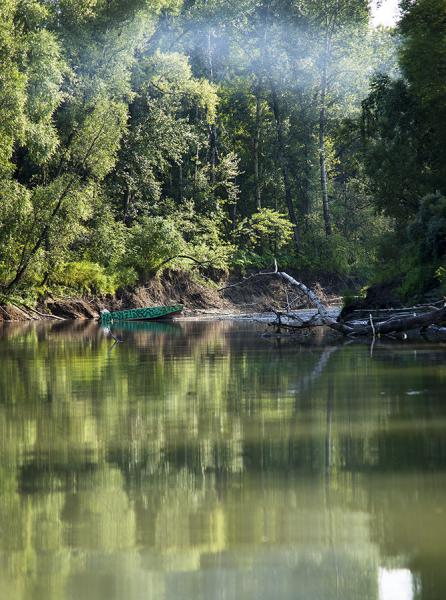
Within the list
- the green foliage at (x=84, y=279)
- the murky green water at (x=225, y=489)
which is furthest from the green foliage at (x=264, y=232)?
the murky green water at (x=225, y=489)

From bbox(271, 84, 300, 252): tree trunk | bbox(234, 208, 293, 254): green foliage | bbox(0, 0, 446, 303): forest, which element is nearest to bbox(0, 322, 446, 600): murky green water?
bbox(0, 0, 446, 303): forest

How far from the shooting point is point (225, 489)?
7.55 meters

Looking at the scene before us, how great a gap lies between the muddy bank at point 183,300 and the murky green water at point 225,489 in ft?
105

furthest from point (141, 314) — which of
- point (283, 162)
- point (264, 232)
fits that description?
point (283, 162)

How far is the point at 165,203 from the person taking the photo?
193 feet

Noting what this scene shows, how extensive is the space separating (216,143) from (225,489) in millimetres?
58625

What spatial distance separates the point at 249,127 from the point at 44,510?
2449 inches

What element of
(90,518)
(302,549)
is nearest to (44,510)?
(90,518)

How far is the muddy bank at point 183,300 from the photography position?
47.1m

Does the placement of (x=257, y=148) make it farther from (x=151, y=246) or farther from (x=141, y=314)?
(x=141, y=314)

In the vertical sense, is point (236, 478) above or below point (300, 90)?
below

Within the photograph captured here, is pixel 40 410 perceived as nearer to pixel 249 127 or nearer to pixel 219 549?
pixel 219 549

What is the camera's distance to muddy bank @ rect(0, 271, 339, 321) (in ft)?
155

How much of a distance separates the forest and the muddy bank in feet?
2.33
